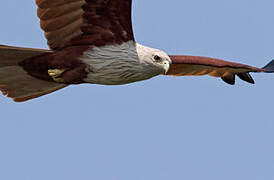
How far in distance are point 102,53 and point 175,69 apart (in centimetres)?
246

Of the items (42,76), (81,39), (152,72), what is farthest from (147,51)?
A: (42,76)

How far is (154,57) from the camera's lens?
9641 millimetres

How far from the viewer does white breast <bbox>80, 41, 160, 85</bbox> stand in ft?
30.8

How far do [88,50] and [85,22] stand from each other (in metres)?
0.46

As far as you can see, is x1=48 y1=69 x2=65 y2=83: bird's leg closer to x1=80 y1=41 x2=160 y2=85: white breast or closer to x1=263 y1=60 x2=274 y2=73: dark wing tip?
x1=80 y1=41 x2=160 y2=85: white breast

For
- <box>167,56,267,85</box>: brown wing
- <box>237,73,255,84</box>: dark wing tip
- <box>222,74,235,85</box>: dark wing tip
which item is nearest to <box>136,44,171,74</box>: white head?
<box>167,56,267,85</box>: brown wing

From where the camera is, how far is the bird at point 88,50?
9.12 m

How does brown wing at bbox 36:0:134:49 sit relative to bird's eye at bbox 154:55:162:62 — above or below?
above

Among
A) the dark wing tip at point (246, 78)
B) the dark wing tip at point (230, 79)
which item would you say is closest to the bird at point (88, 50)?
the dark wing tip at point (230, 79)

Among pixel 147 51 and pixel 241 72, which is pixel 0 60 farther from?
pixel 241 72

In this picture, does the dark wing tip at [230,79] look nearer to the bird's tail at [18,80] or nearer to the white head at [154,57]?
the white head at [154,57]

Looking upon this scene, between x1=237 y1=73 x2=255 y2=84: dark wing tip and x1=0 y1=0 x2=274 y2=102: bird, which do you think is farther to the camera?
x1=237 y1=73 x2=255 y2=84: dark wing tip

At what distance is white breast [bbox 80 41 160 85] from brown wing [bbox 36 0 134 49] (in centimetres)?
13

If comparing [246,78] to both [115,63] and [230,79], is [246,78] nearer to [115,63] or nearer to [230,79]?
[230,79]
